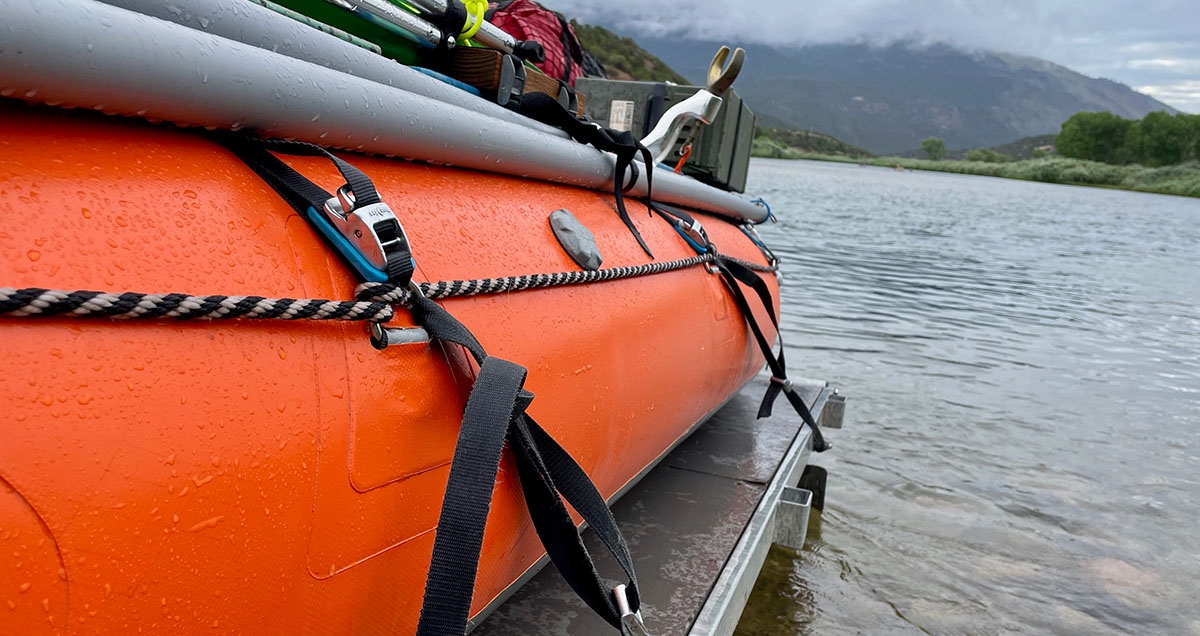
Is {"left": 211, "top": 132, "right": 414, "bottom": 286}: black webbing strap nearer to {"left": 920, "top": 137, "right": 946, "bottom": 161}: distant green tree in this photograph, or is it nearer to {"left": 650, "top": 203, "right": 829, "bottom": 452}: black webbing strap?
{"left": 650, "top": 203, "right": 829, "bottom": 452}: black webbing strap

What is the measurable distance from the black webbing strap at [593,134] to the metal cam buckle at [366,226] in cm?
107

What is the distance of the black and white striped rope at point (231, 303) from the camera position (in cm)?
79

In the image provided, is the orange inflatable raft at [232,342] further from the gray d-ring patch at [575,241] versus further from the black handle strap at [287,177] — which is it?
the gray d-ring patch at [575,241]

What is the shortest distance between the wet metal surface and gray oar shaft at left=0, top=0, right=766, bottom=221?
973 mm

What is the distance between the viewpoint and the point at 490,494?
1.18 meters

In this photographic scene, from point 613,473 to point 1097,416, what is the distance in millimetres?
4807

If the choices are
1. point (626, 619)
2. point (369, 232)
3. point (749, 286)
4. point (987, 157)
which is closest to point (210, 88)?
point (369, 232)

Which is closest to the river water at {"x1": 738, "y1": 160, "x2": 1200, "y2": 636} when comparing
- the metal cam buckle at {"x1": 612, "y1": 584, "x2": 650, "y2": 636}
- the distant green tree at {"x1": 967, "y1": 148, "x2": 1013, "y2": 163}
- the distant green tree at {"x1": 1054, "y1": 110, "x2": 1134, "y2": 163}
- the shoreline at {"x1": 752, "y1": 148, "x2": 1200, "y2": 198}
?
the metal cam buckle at {"x1": 612, "y1": 584, "x2": 650, "y2": 636}

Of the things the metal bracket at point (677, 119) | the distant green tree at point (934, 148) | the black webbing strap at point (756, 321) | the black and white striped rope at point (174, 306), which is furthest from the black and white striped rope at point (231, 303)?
the distant green tree at point (934, 148)

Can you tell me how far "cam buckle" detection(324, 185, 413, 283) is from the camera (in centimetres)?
116

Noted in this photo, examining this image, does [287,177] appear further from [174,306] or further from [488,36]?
[488,36]

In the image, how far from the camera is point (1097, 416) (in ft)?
18.3

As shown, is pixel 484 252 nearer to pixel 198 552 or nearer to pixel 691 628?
pixel 198 552

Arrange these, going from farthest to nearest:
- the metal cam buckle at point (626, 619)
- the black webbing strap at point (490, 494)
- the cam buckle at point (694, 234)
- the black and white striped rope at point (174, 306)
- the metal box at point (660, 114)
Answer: the metal box at point (660, 114) → the cam buckle at point (694, 234) → the metal cam buckle at point (626, 619) → the black webbing strap at point (490, 494) → the black and white striped rope at point (174, 306)
